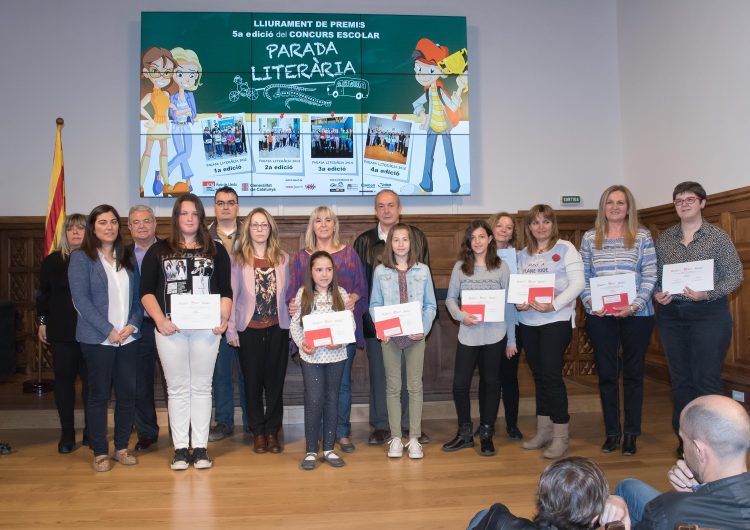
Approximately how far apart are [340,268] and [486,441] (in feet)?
4.89

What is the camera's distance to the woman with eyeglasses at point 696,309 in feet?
12.6

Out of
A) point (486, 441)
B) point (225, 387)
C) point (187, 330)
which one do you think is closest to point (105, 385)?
point (187, 330)

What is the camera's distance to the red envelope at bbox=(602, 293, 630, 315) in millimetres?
4094

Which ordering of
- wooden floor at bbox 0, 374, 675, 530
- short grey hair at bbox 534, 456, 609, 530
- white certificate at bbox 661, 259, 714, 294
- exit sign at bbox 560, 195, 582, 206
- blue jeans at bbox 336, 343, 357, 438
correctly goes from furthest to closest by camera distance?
exit sign at bbox 560, 195, 582, 206 < blue jeans at bbox 336, 343, 357, 438 < white certificate at bbox 661, 259, 714, 294 < wooden floor at bbox 0, 374, 675, 530 < short grey hair at bbox 534, 456, 609, 530

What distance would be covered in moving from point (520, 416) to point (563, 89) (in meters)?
4.36

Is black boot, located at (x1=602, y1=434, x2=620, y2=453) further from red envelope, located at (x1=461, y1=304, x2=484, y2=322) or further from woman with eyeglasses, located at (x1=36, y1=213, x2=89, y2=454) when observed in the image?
woman with eyeglasses, located at (x1=36, y1=213, x2=89, y2=454)

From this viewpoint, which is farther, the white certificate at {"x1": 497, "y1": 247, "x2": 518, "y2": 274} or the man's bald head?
the white certificate at {"x1": 497, "y1": 247, "x2": 518, "y2": 274}

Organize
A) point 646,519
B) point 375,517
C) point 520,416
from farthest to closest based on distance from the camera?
point 520,416 < point 375,517 < point 646,519

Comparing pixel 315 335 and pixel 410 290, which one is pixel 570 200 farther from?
pixel 315 335

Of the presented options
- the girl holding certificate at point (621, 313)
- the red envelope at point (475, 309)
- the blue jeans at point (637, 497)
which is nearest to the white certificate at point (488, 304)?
the red envelope at point (475, 309)

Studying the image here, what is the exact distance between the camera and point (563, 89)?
7.86 m

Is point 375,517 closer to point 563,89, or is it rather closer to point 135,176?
point 135,176

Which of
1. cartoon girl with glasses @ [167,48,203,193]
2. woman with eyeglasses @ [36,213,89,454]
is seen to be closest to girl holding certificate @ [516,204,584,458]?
woman with eyeglasses @ [36,213,89,454]

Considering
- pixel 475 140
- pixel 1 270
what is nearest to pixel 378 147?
pixel 475 140
